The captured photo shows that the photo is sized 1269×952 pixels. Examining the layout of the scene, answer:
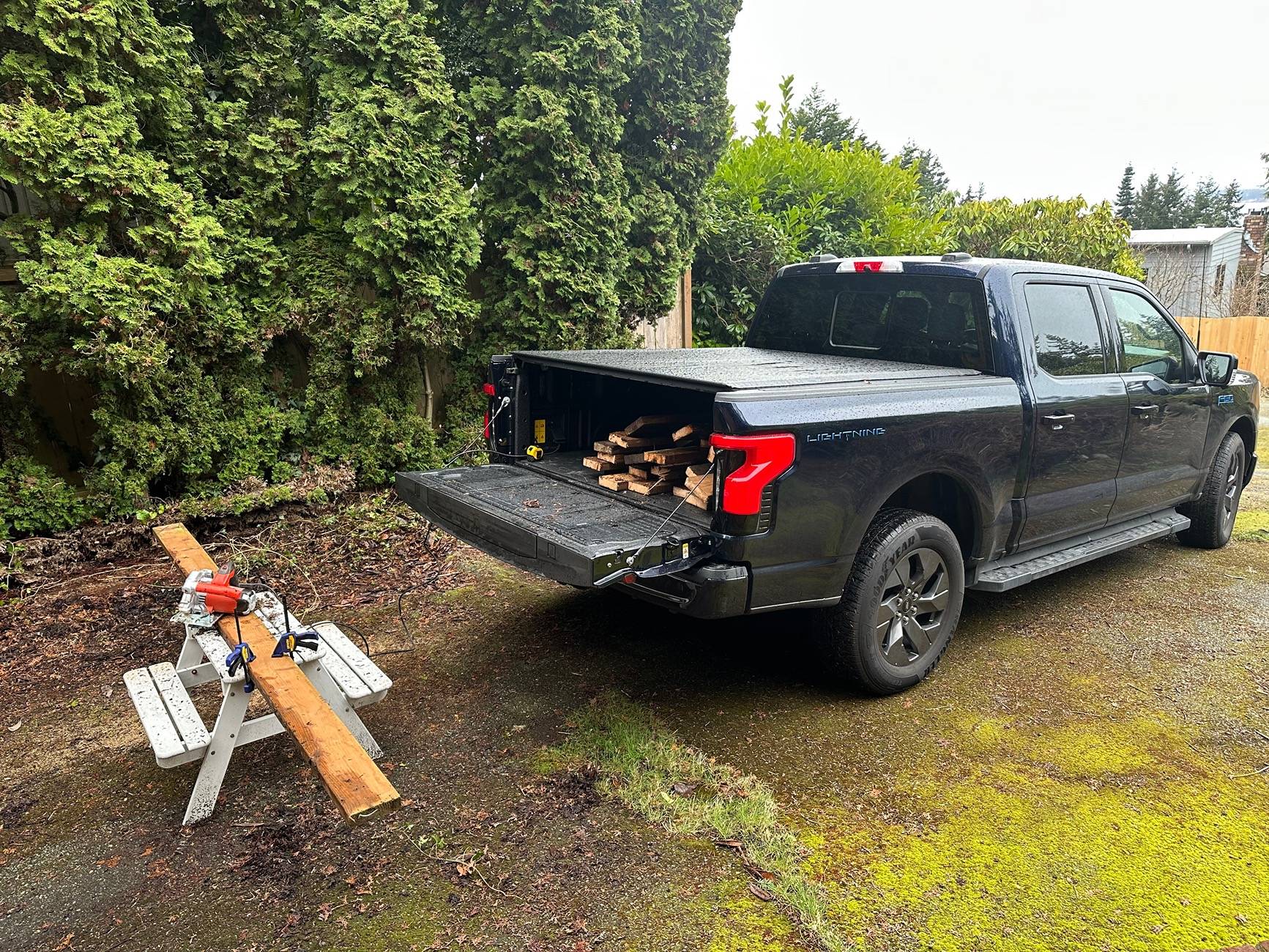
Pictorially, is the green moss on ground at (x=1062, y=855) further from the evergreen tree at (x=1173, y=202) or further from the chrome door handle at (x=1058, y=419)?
the evergreen tree at (x=1173, y=202)

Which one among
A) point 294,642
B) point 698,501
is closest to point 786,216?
point 698,501

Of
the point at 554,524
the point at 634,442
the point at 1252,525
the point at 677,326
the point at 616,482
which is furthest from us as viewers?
the point at 677,326

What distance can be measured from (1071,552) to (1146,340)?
1485 millimetres

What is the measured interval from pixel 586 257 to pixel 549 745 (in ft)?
14.0

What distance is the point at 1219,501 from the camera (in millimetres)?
5738

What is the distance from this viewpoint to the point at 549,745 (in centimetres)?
330

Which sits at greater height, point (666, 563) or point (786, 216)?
point (786, 216)

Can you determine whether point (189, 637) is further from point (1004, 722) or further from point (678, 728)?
point (1004, 722)

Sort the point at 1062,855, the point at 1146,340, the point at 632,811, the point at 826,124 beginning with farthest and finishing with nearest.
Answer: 1. the point at 826,124
2. the point at 1146,340
3. the point at 632,811
4. the point at 1062,855

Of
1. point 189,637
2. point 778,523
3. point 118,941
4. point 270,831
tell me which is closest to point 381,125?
point 189,637

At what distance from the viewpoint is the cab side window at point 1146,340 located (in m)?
4.74

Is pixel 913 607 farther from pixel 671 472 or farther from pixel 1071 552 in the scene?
pixel 1071 552

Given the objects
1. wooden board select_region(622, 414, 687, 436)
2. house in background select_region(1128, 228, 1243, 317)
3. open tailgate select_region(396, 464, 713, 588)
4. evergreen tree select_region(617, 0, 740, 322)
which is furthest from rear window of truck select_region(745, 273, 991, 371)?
house in background select_region(1128, 228, 1243, 317)

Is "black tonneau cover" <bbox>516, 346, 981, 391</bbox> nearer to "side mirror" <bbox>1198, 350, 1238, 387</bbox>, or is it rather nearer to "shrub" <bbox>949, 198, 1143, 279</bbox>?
"side mirror" <bbox>1198, 350, 1238, 387</bbox>
